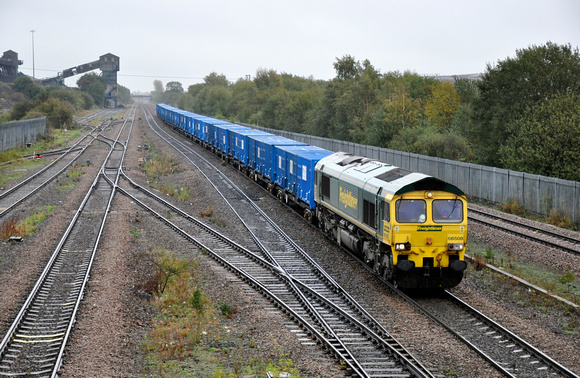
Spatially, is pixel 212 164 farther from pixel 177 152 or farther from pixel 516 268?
pixel 516 268

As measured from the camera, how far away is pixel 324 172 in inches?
901

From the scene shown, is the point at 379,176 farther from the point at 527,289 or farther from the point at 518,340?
the point at 518,340

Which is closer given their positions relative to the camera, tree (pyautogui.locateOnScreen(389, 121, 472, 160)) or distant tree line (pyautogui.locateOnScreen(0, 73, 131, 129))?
tree (pyautogui.locateOnScreen(389, 121, 472, 160))

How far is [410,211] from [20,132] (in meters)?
51.5

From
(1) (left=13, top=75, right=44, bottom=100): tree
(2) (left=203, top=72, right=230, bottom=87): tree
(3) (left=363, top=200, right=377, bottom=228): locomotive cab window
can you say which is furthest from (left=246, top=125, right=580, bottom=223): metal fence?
(2) (left=203, top=72, right=230, bottom=87): tree

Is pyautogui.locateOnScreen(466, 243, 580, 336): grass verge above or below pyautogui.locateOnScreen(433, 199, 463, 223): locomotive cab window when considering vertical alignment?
below

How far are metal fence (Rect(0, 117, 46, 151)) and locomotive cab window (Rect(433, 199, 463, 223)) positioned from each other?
147 feet

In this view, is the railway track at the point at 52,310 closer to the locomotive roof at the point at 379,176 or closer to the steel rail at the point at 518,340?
the locomotive roof at the point at 379,176

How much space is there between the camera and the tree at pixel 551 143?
30.0 meters

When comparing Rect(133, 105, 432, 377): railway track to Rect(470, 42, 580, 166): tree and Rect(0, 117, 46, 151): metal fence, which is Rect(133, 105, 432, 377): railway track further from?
Rect(0, 117, 46, 151): metal fence

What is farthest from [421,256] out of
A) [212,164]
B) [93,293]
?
[212,164]

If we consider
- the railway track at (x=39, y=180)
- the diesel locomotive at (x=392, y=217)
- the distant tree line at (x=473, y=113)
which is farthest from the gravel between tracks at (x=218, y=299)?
the distant tree line at (x=473, y=113)

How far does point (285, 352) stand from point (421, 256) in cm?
523

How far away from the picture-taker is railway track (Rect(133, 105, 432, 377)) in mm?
12016
